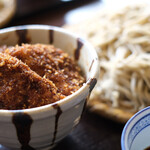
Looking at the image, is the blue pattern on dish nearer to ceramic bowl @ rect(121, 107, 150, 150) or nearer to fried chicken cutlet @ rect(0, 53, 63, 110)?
ceramic bowl @ rect(121, 107, 150, 150)

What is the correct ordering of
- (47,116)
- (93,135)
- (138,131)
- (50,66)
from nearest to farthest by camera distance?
(47,116) < (138,131) < (50,66) < (93,135)

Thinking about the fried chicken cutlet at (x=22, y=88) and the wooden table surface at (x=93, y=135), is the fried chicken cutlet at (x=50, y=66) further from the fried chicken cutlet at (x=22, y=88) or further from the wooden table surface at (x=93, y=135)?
the wooden table surface at (x=93, y=135)

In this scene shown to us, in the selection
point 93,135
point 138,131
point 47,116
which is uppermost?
point 47,116

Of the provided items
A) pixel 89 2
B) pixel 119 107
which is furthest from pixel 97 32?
pixel 89 2

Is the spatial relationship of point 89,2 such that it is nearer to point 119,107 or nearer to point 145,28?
point 145,28

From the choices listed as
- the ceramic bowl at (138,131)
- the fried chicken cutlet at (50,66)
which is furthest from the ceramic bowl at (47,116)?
the ceramic bowl at (138,131)

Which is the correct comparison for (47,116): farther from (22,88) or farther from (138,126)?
(138,126)

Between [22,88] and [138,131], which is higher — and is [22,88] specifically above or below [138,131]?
above

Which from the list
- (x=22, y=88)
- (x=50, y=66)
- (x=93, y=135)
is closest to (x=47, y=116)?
(x=22, y=88)
